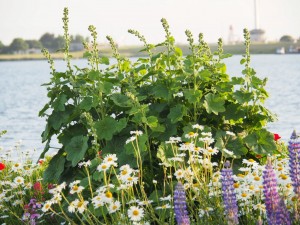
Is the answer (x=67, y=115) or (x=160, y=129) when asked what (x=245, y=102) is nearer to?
(x=160, y=129)

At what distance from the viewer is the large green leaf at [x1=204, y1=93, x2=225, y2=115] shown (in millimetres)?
4613

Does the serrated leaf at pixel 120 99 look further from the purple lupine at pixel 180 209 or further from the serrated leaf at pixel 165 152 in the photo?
the purple lupine at pixel 180 209

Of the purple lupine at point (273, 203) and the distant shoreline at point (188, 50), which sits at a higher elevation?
the purple lupine at point (273, 203)

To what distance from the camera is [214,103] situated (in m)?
4.67

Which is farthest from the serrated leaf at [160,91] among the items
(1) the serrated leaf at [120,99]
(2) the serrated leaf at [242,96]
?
(2) the serrated leaf at [242,96]

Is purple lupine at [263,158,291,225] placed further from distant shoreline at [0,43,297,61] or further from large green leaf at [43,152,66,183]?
distant shoreline at [0,43,297,61]

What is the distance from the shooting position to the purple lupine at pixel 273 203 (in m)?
2.63

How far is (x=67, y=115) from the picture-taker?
489 centimetres

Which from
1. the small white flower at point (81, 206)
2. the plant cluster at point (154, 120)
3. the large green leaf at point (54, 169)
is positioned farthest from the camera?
the large green leaf at point (54, 169)

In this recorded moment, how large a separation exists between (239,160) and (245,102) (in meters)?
0.53

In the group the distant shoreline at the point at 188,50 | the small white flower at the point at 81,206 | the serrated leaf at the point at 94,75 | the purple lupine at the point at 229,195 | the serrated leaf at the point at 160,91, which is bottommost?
the distant shoreline at the point at 188,50

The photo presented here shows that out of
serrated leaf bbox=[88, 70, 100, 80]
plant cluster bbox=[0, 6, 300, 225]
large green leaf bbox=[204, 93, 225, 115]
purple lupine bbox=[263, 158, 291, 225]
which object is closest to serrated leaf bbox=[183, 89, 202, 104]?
plant cluster bbox=[0, 6, 300, 225]

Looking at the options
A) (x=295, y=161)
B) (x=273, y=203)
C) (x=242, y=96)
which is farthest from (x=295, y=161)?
(x=242, y=96)

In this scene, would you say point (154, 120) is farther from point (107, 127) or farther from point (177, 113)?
point (107, 127)
